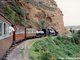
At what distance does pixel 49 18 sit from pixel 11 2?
26.4 metres

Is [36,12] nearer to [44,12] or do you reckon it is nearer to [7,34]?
[44,12]

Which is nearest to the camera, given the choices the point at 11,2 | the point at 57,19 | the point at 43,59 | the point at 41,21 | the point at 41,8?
the point at 43,59

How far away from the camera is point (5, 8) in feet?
137

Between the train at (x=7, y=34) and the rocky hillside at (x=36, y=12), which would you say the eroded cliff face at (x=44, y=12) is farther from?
the train at (x=7, y=34)

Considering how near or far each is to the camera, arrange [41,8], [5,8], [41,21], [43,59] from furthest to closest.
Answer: [41,8]
[41,21]
[5,8]
[43,59]

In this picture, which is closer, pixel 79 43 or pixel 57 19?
pixel 79 43

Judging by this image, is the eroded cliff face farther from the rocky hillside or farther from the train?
the train

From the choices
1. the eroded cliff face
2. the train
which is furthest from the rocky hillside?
the train

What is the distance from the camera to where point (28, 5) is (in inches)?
2360

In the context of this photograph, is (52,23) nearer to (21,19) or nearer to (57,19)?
(57,19)

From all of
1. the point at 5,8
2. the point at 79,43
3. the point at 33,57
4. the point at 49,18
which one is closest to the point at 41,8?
the point at 49,18

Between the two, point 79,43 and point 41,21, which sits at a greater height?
point 41,21

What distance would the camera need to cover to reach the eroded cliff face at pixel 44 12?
192 feet

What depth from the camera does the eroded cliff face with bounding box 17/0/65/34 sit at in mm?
58628
